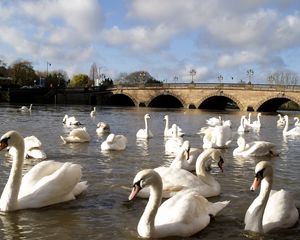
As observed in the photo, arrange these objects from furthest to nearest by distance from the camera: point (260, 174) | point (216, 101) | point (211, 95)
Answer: point (216, 101) < point (211, 95) < point (260, 174)

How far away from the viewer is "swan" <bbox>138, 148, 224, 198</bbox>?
26.8ft

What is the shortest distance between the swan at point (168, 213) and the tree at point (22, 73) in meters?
106

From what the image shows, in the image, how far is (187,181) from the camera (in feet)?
27.1

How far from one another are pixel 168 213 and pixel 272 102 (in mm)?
65371

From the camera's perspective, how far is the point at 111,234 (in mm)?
6590

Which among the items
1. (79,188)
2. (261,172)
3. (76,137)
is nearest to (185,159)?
(79,188)

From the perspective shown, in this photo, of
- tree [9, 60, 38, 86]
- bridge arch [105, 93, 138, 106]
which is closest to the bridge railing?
bridge arch [105, 93, 138, 106]

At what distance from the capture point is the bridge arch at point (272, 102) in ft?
205

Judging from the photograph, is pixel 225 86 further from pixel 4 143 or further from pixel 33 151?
pixel 4 143

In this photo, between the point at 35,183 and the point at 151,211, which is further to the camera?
the point at 35,183

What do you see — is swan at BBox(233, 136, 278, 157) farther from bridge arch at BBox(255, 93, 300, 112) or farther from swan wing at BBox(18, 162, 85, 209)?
bridge arch at BBox(255, 93, 300, 112)

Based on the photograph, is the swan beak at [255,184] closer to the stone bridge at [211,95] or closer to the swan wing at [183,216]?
the swan wing at [183,216]

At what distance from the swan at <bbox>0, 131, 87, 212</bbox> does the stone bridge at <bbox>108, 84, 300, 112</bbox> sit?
56.8 metres

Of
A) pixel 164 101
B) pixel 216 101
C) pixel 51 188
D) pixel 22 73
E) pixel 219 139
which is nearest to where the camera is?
pixel 51 188
